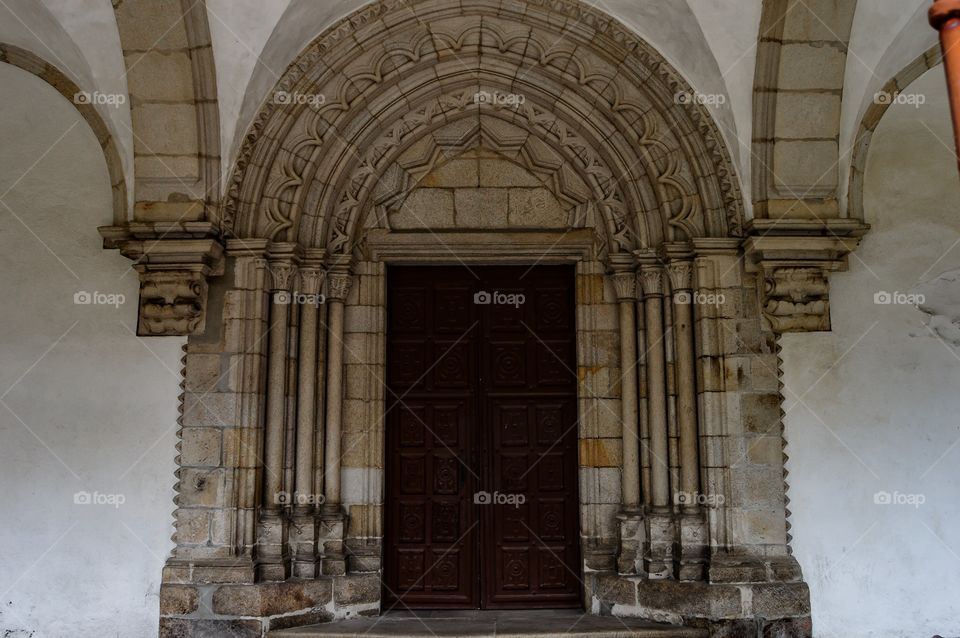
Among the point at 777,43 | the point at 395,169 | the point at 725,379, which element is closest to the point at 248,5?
the point at 395,169

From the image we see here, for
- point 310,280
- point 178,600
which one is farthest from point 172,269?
point 178,600

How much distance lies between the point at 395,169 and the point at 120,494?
2.69 m

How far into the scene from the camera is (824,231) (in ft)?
15.5

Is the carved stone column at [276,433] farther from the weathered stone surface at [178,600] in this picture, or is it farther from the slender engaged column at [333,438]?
the weathered stone surface at [178,600]

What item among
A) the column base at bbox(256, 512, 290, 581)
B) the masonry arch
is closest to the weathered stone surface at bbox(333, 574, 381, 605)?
the masonry arch

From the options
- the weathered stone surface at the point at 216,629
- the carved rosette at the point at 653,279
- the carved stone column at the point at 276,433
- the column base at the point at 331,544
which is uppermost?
the carved rosette at the point at 653,279

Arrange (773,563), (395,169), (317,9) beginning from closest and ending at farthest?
1. (773,563)
2. (317,9)
3. (395,169)

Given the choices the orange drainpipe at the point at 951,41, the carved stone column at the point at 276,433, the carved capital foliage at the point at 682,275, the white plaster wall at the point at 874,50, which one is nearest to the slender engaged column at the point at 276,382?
the carved stone column at the point at 276,433

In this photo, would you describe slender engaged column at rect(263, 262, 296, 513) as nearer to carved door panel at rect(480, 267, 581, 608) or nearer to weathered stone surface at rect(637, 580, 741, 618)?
carved door panel at rect(480, 267, 581, 608)

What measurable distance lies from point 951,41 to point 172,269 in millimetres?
4124

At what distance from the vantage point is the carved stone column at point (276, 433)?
4590 millimetres

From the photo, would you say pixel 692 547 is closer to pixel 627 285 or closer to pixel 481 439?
pixel 481 439

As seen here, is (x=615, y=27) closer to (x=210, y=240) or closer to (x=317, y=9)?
(x=317, y=9)

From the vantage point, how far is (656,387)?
488 centimetres
